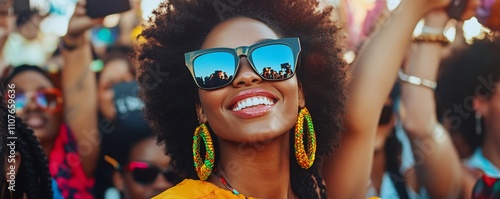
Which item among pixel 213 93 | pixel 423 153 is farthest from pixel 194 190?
pixel 423 153

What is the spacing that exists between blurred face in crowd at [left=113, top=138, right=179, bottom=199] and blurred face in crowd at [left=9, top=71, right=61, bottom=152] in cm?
34

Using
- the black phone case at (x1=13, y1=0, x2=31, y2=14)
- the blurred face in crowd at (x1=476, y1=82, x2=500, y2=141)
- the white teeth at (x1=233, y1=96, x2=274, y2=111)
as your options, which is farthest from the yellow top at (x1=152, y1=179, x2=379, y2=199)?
the blurred face in crowd at (x1=476, y1=82, x2=500, y2=141)

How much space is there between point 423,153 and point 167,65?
1295mm

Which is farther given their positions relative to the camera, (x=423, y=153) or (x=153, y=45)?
(x=423, y=153)

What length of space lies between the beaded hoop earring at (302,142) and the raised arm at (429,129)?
31.4 inches

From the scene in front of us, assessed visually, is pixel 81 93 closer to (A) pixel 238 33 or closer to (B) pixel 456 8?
(A) pixel 238 33

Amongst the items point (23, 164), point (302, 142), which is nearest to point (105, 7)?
point (23, 164)

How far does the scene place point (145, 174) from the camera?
140 inches

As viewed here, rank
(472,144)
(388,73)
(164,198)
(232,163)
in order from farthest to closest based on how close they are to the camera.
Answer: (472,144), (388,73), (232,163), (164,198)

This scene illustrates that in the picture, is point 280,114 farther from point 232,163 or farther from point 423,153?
point 423,153

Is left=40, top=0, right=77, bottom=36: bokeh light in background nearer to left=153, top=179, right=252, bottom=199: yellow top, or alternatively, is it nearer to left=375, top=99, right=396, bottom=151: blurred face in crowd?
left=153, top=179, right=252, bottom=199: yellow top

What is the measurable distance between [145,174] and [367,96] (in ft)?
3.32

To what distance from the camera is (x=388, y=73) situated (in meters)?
3.41

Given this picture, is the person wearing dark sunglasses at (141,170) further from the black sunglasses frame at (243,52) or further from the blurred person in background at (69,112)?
the black sunglasses frame at (243,52)
